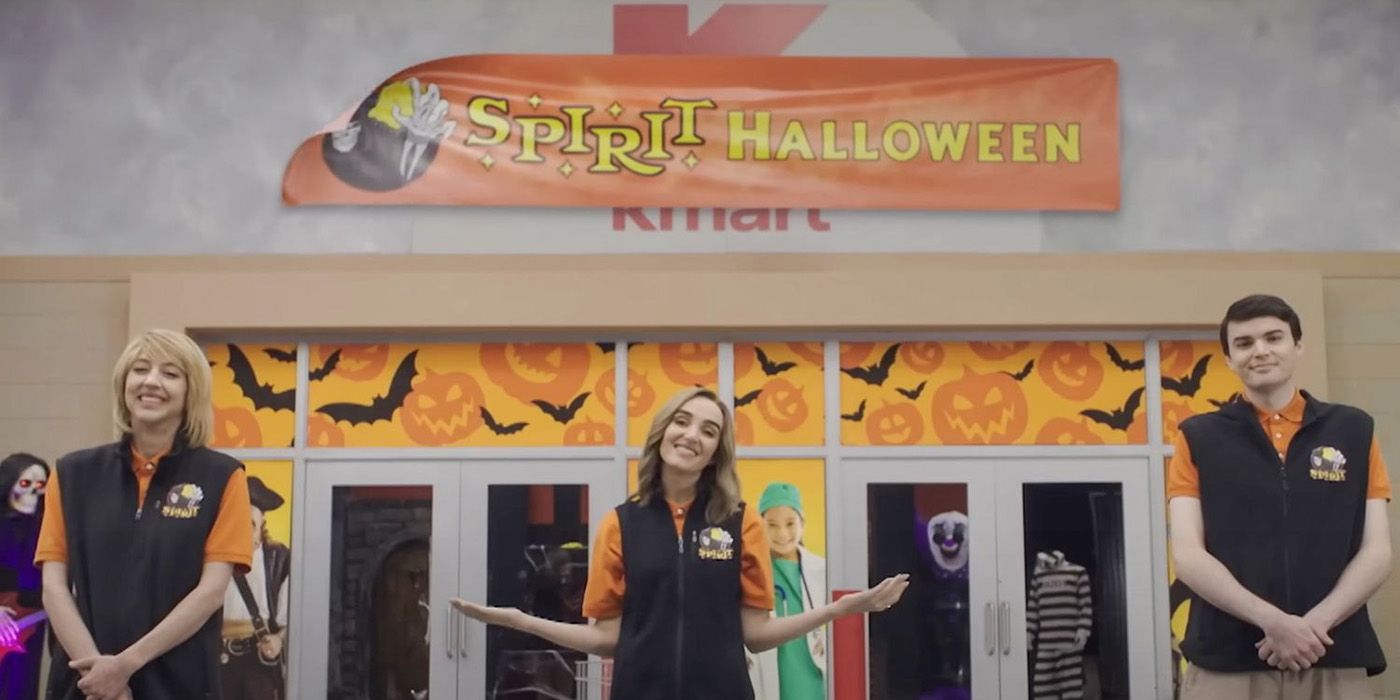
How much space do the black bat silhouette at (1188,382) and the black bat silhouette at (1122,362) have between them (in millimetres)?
124

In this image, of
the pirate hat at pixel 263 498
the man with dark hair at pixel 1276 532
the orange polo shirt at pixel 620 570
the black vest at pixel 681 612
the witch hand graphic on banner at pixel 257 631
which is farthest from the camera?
the pirate hat at pixel 263 498

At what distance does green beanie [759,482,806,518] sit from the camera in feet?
21.6

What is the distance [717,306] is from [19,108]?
3330mm

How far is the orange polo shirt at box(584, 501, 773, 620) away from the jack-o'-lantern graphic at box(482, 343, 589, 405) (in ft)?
9.85

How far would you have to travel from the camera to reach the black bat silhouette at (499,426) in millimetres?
6648

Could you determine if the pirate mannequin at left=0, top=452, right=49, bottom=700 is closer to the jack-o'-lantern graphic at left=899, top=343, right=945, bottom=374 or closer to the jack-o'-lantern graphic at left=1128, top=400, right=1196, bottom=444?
the jack-o'-lantern graphic at left=899, top=343, right=945, bottom=374

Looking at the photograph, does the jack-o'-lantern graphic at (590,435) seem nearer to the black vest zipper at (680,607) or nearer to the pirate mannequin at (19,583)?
the pirate mannequin at (19,583)

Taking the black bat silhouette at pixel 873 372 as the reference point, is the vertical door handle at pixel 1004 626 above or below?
below

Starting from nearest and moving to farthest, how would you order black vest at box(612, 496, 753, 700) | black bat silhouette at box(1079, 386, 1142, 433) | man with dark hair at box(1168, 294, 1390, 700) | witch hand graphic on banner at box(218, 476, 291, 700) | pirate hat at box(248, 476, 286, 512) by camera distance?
man with dark hair at box(1168, 294, 1390, 700) < black vest at box(612, 496, 753, 700) < witch hand graphic on banner at box(218, 476, 291, 700) < pirate hat at box(248, 476, 286, 512) < black bat silhouette at box(1079, 386, 1142, 433)

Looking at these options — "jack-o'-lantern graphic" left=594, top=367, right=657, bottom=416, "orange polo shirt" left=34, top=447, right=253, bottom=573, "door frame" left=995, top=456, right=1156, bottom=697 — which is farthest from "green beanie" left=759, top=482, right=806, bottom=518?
"orange polo shirt" left=34, top=447, right=253, bottom=573

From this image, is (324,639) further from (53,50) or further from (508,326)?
(53,50)

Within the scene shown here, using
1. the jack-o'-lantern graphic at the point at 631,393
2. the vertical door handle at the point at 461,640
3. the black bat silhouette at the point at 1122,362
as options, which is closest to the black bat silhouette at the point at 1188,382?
the black bat silhouette at the point at 1122,362

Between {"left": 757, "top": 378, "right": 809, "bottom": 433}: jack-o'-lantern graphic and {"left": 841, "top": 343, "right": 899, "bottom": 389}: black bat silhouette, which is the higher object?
{"left": 841, "top": 343, "right": 899, "bottom": 389}: black bat silhouette

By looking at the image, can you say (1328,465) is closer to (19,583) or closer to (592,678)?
(592,678)
